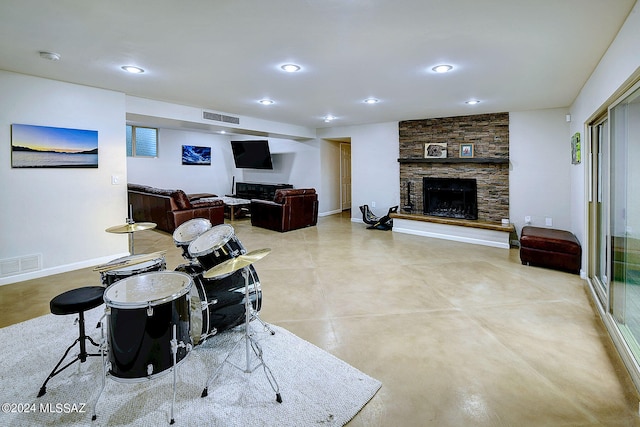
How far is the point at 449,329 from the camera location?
8.97 feet

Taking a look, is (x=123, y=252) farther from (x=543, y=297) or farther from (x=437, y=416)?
(x=543, y=297)

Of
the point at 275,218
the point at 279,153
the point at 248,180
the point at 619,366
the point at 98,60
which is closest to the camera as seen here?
the point at 619,366

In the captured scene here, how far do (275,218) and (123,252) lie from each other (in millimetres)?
2955

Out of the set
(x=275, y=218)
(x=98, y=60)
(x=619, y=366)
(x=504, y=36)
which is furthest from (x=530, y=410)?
(x=275, y=218)

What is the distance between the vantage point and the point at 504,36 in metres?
2.60

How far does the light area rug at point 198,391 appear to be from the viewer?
5.74ft

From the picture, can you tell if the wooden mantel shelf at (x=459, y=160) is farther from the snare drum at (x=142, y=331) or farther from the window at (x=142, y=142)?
the window at (x=142, y=142)

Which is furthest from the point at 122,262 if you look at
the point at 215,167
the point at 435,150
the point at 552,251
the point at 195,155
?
the point at 215,167

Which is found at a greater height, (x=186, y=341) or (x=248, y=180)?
(x=248, y=180)

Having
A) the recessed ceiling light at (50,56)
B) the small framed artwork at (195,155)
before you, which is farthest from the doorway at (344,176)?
the recessed ceiling light at (50,56)

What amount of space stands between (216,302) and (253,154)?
25.6 feet

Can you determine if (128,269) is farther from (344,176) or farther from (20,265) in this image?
(344,176)

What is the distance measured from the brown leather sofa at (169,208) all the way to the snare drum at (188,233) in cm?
374

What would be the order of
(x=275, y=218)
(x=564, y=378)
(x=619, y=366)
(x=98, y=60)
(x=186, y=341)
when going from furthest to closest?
(x=275, y=218), (x=98, y=60), (x=619, y=366), (x=564, y=378), (x=186, y=341)
